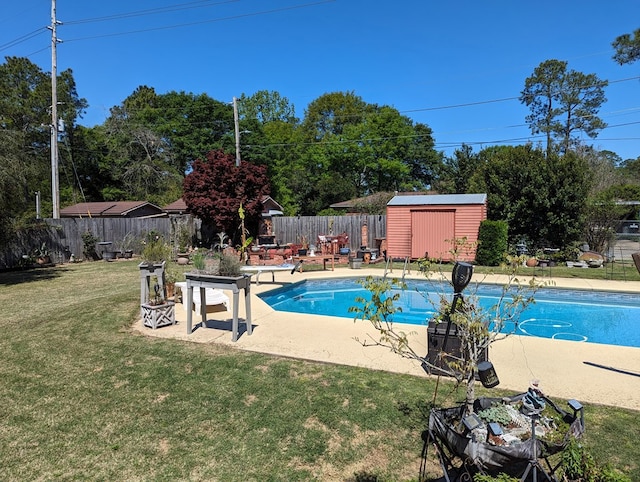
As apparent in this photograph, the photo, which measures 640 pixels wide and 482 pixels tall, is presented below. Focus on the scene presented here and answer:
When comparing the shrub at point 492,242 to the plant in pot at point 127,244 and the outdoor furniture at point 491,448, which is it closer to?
the outdoor furniture at point 491,448

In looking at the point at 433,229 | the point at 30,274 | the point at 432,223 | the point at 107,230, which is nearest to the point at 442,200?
the point at 432,223

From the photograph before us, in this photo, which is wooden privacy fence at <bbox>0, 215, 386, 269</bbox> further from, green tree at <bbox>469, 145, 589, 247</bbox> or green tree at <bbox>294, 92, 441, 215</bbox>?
green tree at <bbox>294, 92, 441, 215</bbox>

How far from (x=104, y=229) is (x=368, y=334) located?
14.5 meters

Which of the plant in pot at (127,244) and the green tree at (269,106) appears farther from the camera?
the green tree at (269,106)

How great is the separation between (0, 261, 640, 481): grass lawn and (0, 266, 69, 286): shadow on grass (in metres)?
6.69

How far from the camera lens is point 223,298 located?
24.3ft

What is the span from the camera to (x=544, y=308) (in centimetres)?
911

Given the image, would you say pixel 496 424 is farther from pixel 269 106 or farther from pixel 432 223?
pixel 269 106

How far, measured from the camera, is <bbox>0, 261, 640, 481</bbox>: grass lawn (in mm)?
2756

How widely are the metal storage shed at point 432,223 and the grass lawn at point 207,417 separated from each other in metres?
10.4

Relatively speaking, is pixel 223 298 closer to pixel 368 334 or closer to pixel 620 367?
pixel 368 334

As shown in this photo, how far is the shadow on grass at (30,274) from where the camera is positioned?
10898 mm

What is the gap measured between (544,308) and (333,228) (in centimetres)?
983

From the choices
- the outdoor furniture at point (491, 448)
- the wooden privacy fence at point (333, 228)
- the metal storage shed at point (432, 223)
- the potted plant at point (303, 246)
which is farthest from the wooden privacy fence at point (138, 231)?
the outdoor furniture at point (491, 448)
